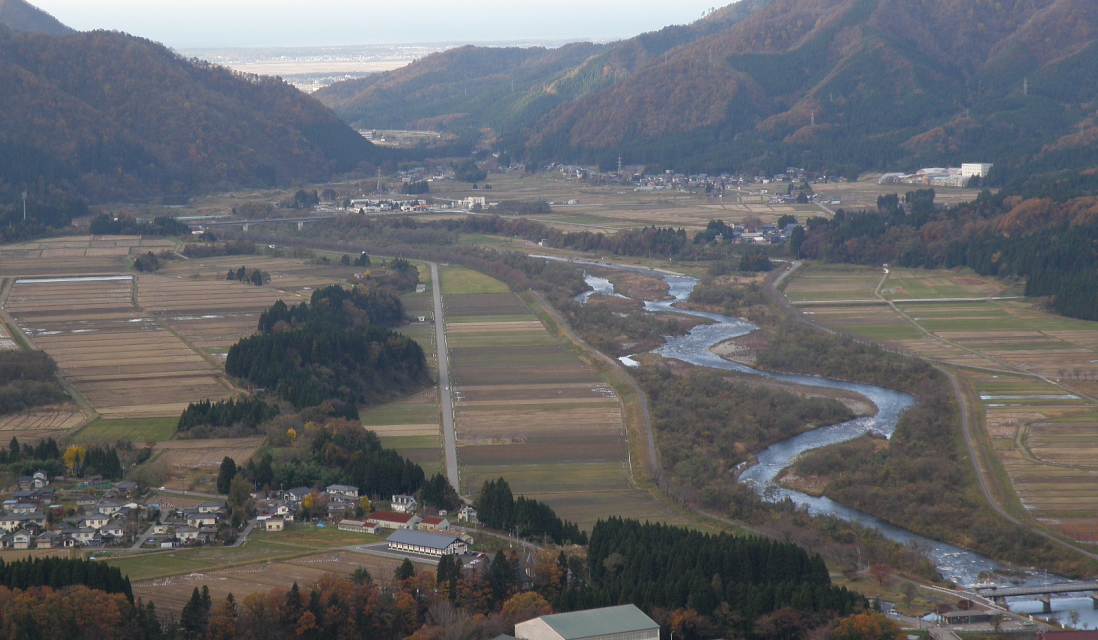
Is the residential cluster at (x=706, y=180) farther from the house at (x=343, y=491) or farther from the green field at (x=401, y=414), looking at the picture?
the house at (x=343, y=491)

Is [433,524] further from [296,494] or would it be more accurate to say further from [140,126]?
[140,126]

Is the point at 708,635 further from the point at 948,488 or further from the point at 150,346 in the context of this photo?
the point at 150,346

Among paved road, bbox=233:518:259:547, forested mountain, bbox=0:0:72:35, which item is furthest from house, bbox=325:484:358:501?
forested mountain, bbox=0:0:72:35

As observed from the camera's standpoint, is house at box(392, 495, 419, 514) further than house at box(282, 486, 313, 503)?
No

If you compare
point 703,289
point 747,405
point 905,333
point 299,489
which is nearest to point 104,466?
point 299,489

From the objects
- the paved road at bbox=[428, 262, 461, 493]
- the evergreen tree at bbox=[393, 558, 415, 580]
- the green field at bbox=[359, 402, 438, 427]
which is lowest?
the green field at bbox=[359, 402, 438, 427]

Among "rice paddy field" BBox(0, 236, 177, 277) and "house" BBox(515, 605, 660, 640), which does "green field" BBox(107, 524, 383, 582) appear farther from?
"rice paddy field" BBox(0, 236, 177, 277)

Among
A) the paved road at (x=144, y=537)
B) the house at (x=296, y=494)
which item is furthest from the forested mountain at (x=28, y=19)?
the paved road at (x=144, y=537)

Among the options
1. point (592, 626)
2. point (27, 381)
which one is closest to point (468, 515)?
point (592, 626)
